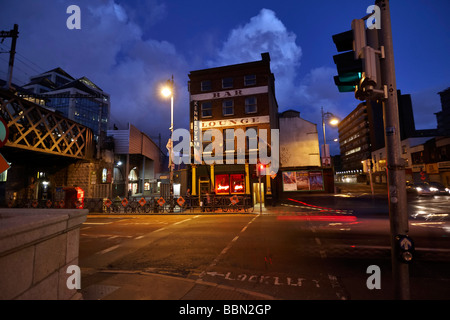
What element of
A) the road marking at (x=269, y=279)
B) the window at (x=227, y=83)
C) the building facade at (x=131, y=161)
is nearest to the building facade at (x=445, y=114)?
the window at (x=227, y=83)

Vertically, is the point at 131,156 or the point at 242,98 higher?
the point at 242,98

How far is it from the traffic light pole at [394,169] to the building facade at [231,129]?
19287mm

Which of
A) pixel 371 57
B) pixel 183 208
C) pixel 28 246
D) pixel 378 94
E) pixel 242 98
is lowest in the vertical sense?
pixel 183 208

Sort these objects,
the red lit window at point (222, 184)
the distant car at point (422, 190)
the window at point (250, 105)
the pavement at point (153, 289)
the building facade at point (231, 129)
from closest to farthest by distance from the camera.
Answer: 1. the pavement at point (153, 289)
2. the building facade at point (231, 129)
3. the red lit window at point (222, 184)
4. the window at point (250, 105)
5. the distant car at point (422, 190)

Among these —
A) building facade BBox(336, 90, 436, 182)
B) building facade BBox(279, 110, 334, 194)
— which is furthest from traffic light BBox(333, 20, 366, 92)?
building facade BBox(336, 90, 436, 182)

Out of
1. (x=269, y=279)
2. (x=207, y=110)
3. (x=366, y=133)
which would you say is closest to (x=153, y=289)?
(x=269, y=279)

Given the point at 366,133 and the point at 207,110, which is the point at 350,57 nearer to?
the point at 207,110

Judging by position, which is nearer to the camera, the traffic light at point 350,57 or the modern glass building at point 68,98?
the traffic light at point 350,57

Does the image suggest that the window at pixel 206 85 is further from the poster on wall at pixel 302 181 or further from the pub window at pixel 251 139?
the poster on wall at pixel 302 181

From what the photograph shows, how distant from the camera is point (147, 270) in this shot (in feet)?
19.5

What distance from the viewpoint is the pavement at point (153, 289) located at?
429 centimetres
